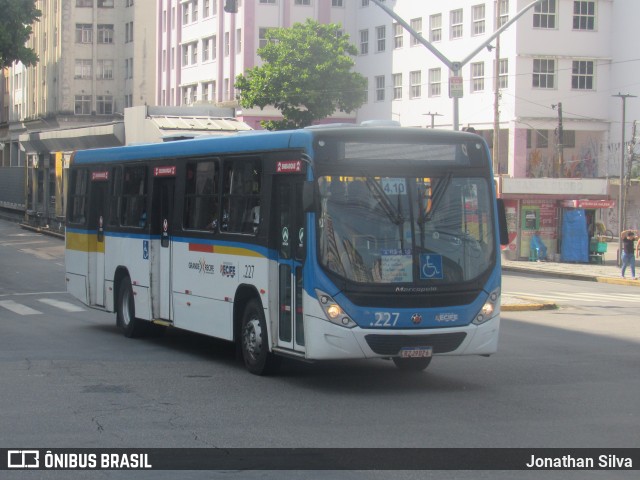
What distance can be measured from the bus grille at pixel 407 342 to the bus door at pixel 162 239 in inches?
192

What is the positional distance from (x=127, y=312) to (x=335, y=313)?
674 cm

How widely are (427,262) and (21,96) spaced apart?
105 m

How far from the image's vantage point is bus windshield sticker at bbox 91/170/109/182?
1873cm

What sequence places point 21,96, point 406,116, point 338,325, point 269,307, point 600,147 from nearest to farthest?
1. point 338,325
2. point 269,307
3. point 600,147
4. point 406,116
5. point 21,96

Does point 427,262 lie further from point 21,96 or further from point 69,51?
point 21,96

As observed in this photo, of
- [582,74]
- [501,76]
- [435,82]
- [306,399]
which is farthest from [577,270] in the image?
[306,399]

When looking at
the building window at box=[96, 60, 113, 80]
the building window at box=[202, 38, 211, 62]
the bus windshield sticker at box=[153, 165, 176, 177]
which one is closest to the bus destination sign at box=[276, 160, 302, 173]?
the bus windshield sticker at box=[153, 165, 176, 177]

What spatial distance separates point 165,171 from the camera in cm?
1634

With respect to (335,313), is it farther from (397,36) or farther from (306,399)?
(397,36)

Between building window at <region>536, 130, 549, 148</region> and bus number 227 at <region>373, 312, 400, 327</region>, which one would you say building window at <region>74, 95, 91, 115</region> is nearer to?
building window at <region>536, 130, 549, 148</region>

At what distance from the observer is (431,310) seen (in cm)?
1237

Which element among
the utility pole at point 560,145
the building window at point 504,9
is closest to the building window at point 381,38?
the building window at point 504,9

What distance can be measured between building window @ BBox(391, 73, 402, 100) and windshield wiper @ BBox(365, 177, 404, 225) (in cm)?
6467
